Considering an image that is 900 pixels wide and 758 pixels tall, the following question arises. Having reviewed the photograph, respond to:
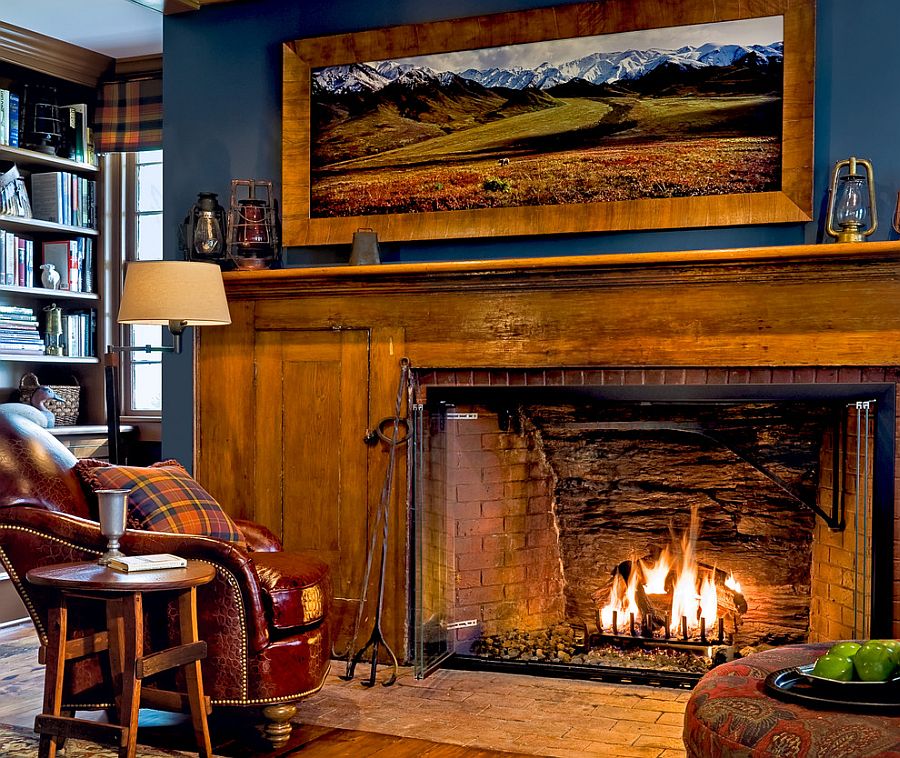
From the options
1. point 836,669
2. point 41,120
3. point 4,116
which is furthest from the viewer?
point 41,120

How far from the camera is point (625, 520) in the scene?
411cm

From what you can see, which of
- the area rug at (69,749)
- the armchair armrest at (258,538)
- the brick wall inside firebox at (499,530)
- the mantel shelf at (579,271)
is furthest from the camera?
the brick wall inside firebox at (499,530)

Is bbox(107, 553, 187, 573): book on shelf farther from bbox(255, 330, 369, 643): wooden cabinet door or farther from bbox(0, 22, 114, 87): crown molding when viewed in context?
bbox(0, 22, 114, 87): crown molding

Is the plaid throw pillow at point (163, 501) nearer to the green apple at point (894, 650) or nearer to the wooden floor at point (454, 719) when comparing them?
the wooden floor at point (454, 719)

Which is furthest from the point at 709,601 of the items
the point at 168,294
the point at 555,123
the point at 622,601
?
the point at 168,294

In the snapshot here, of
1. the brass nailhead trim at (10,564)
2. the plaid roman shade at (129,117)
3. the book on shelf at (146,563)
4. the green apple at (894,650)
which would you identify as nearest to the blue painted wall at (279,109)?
the plaid roman shade at (129,117)

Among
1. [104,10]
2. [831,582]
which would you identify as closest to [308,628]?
[831,582]

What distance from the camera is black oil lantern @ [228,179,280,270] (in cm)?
422

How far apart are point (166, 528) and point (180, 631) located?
1.26 feet

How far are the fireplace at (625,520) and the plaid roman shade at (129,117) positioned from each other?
2386 mm

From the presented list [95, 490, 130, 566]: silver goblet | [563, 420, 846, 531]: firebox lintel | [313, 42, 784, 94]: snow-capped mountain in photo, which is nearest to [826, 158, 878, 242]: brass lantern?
[313, 42, 784, 94]: snow-capped mountain in photo

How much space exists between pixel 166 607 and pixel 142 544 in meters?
0.19

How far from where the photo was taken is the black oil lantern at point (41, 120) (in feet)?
17.5

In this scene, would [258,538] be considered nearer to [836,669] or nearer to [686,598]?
[686,598]
